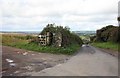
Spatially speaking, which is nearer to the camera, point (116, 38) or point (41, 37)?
point (41, 37)

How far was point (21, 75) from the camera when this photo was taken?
16.9 m

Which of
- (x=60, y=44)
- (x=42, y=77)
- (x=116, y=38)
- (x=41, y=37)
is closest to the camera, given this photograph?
(x=42, y=77)

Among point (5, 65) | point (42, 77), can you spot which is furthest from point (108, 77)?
point (5, 65)

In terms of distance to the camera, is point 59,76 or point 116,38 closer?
point 59,76

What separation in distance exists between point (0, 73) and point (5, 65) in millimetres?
3524

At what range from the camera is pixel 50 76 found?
55.0ft

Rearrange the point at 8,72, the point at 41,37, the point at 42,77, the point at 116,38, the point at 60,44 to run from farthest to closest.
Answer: the point at 116,38, the point at 41,37, the point at 60,44, the point at 8,72, the point at 42,77

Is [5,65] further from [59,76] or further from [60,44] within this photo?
[60,44]

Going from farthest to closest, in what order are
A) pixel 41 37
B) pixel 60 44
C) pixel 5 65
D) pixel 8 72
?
pixel 41 37, pixel 60 44, pixel 5 65, pixel 8 72

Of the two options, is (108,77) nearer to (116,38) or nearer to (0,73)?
(0,73)

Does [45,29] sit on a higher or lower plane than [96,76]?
higher

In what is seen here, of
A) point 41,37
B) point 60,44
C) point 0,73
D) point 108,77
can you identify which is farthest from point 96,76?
point 41,37

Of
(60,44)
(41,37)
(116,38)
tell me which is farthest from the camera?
(116,38)

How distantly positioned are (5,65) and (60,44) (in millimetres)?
23549
